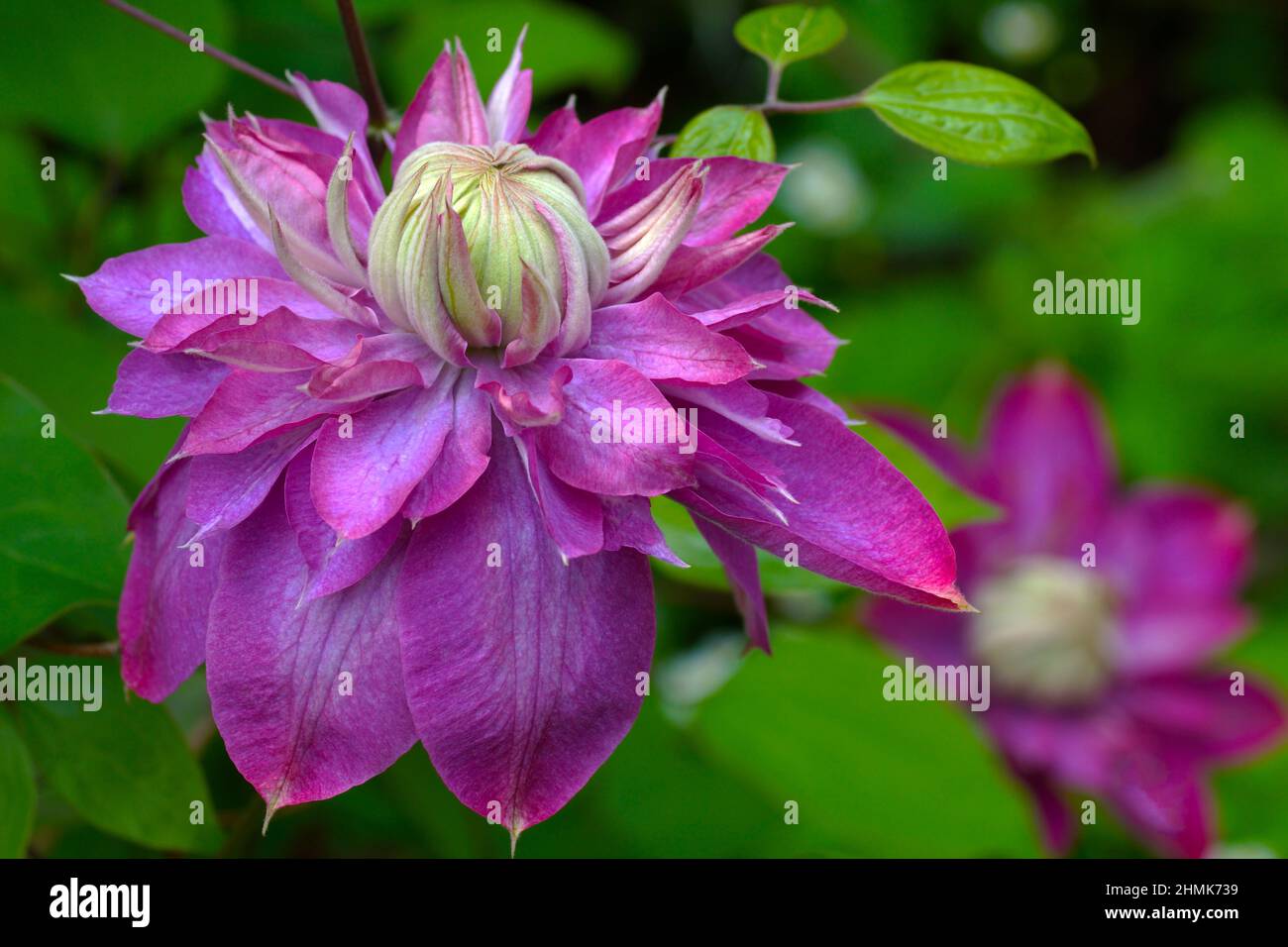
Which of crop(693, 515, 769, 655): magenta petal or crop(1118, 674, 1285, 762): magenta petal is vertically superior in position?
crop(693, 515, 769, 655): magenta petal

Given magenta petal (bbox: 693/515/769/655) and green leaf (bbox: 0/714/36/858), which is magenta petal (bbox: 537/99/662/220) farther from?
green leaf (bbox: 0/714/36/858)

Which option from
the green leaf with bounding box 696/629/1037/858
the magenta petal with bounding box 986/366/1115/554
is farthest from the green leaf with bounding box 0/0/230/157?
the magenta petal with bounding box 986/366/1115/554

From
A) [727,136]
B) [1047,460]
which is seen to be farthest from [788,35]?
[1047,460]

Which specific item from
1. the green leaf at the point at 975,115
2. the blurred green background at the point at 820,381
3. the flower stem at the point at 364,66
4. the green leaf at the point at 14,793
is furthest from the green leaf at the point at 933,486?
the green leaf at the point at 14,793

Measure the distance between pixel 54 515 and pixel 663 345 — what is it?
24cm

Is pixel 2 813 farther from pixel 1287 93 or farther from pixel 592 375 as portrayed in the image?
pixel 1287 93

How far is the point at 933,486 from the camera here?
56cm

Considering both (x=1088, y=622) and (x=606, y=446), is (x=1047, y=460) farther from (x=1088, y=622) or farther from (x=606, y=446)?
(x=606, y=446)

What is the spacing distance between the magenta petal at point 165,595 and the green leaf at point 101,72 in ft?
0.87

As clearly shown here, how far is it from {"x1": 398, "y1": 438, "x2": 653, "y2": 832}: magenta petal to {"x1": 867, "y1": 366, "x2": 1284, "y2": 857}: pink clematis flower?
47cm

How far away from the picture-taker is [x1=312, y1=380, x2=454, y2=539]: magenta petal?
344 millimetres

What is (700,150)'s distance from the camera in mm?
455

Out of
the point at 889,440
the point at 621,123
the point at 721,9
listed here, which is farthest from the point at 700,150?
the point at 721,9

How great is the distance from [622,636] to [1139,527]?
27.4 inches
